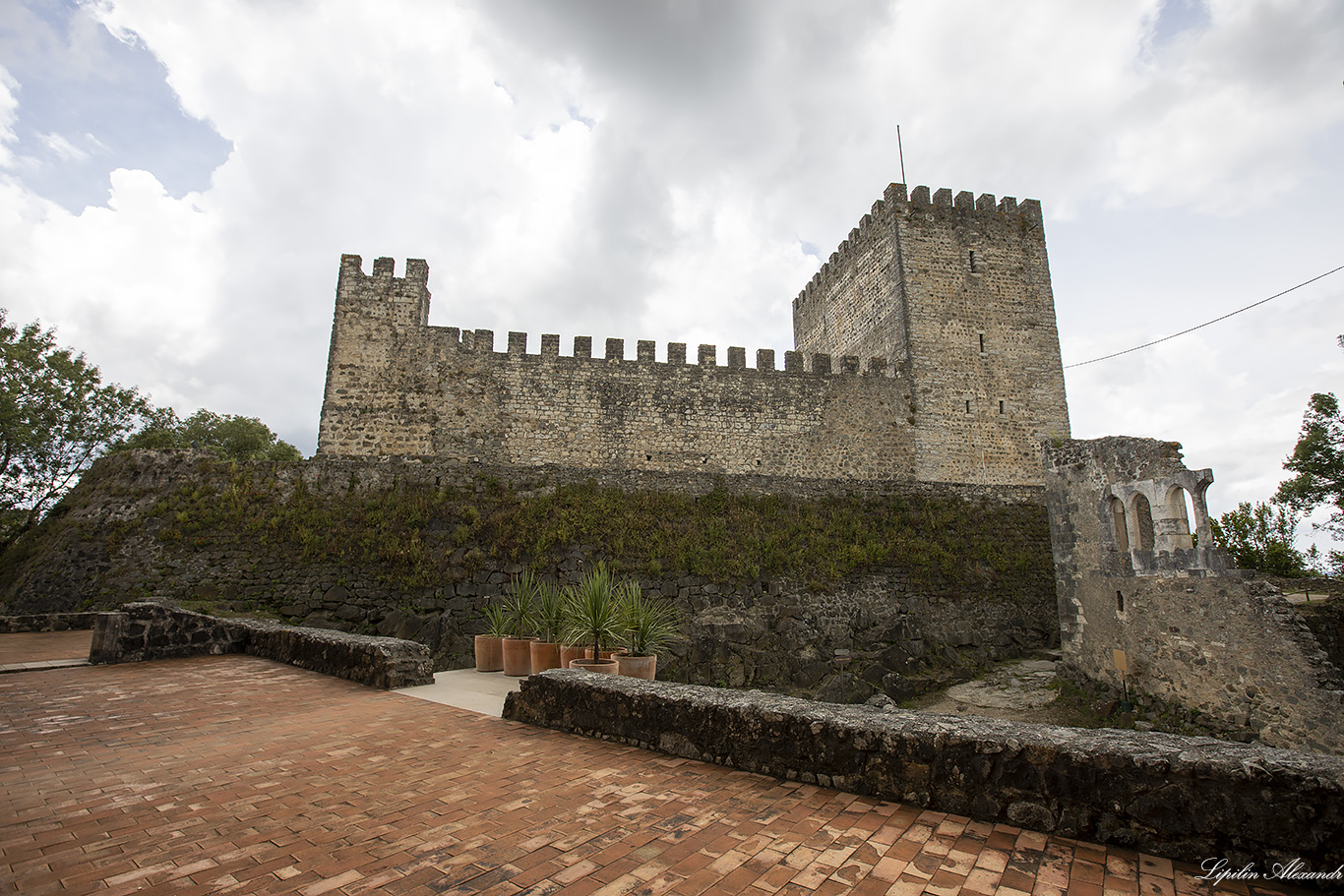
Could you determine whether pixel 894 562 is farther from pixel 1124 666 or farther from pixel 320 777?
pixel 320 777

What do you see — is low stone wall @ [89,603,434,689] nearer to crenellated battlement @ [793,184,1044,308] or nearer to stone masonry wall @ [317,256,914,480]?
stone masonry wall @ [317,256,914,480]

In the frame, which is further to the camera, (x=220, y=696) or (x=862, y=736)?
(x=220, y=696)

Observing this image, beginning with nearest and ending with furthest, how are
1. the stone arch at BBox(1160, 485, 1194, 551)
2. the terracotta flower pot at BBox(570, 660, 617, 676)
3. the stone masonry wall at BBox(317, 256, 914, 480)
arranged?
the terracotta flower pot at BBox(570, 660, 617, 676) → the stone arch at BBox(1160, 485, 1194, 551) → the stone masonry wall at BBox(317, 256, 914, 480)

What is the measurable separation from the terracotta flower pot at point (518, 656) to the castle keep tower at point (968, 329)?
47.1 ft

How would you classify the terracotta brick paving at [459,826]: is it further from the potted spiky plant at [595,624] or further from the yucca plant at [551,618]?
the yucca plant at [551,618]

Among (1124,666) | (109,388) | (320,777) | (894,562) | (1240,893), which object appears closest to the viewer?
(1240,893)

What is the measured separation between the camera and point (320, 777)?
367 cm

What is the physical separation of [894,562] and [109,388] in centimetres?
2398

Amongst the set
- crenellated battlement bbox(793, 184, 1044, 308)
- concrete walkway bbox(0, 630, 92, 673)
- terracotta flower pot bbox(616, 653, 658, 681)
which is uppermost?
crenellated battlement bbox(793, 184, 1044, 308)

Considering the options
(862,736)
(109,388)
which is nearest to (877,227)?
(862,736)

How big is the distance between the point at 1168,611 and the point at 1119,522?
1.57 m

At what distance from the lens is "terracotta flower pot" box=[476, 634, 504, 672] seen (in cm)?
798

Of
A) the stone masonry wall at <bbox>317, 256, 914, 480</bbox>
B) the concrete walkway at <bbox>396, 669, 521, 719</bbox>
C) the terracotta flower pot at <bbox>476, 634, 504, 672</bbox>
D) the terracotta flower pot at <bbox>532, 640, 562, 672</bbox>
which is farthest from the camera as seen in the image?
the stone masonry wall at <bbox>317, 256, 914, 480</bbox>

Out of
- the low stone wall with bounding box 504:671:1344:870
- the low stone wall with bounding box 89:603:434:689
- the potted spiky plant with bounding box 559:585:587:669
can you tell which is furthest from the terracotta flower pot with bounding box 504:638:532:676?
the low stone wall with bounding box 504:671:1344:870
